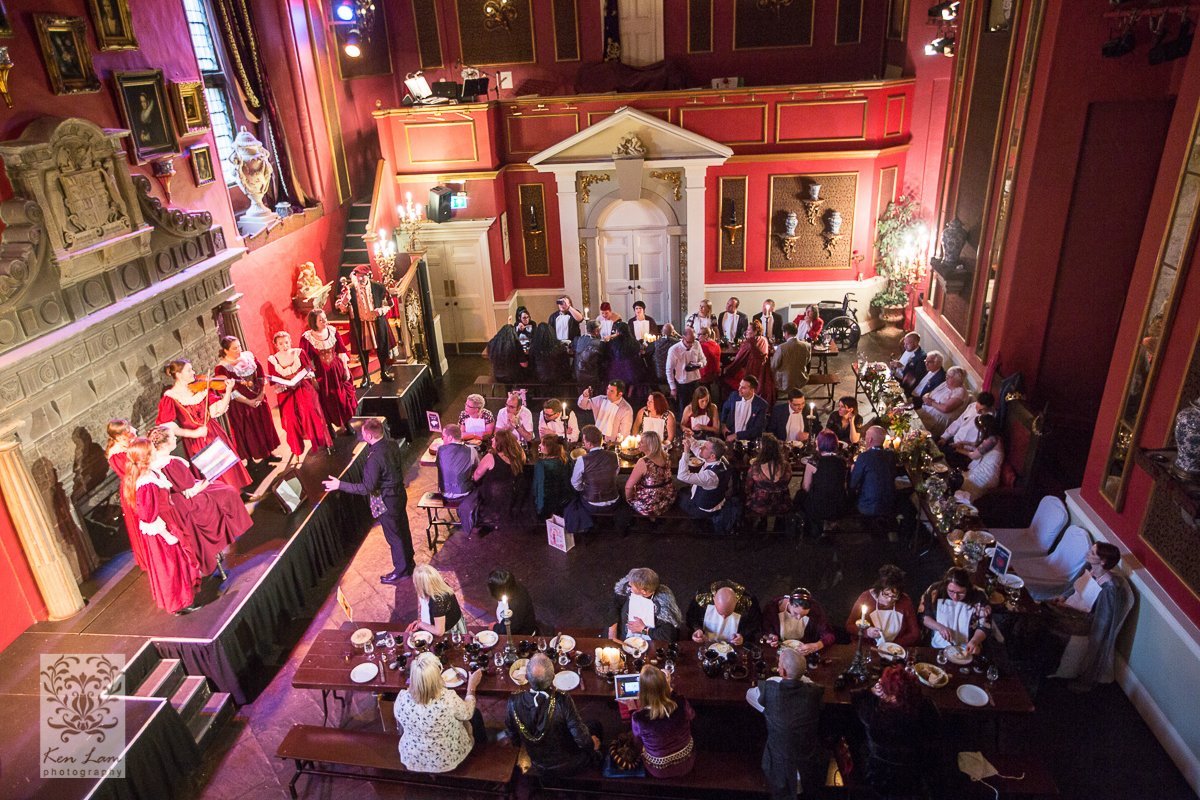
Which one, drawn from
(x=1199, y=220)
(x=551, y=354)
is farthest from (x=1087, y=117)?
(x=551, y=354)

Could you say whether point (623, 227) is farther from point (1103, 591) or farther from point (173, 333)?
point (1103, 591)

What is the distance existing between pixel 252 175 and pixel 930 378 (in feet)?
26.3

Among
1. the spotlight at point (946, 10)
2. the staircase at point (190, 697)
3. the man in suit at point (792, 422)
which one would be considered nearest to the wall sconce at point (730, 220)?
the spotlight at point (946, 10)

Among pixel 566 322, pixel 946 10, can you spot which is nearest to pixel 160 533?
pixel 566 322

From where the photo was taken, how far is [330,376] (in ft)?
28.4

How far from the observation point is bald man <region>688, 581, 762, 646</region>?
16.7 ft

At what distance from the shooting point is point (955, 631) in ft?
16.8

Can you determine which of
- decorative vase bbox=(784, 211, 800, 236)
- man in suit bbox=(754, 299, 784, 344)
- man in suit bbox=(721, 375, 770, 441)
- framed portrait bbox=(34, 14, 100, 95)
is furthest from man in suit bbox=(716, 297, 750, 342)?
framed portrait bbox=(34, 14, 100, 95)

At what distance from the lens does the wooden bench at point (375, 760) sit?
4652 millimetres

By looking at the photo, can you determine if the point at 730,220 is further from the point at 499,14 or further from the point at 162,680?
the point at 162,680

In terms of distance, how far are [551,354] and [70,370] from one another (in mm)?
5146

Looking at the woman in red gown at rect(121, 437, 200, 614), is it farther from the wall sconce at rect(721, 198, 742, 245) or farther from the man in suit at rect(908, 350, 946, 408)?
the wall sconce at rect(721, 198, 742, 245)

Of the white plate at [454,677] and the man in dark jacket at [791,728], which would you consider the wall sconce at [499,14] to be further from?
the man in dark jacket at [791,728]

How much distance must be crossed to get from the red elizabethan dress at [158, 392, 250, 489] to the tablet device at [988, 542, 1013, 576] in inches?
236
